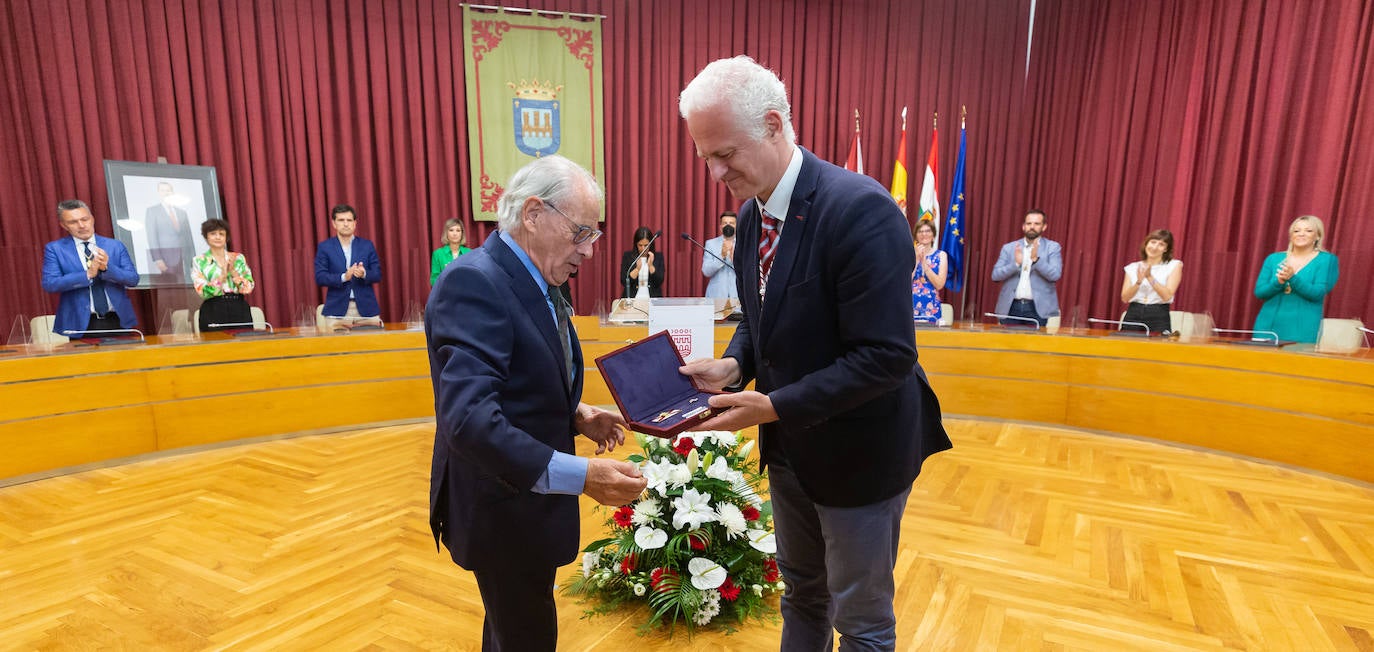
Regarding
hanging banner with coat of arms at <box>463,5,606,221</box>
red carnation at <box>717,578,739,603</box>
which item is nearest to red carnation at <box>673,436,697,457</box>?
red carnation at <box>717,578,739,603</box>

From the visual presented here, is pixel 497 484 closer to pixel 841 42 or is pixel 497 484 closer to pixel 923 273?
pixel 923 273

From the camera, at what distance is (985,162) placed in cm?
719

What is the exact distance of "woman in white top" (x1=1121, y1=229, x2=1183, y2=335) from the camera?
4.30 m

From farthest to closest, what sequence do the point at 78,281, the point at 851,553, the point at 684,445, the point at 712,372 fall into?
the point at 78,281
the point at 684,445
the point at 712,372
the point at 851,553

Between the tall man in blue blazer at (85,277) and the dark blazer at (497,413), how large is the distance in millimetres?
4267

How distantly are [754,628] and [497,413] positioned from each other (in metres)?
1.56

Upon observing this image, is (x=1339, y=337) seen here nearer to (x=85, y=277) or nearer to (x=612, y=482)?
(x=612, y=482)

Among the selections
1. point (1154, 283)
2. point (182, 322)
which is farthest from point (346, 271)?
point (1154, 283)

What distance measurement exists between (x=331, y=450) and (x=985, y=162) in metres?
7.24

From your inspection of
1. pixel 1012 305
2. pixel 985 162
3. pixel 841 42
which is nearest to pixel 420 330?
pixel 1012 305

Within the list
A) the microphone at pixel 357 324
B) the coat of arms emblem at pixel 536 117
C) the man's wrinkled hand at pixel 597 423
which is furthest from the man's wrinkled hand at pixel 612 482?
the coat of arms emblem at pixel 536 117

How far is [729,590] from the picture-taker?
7.09ft

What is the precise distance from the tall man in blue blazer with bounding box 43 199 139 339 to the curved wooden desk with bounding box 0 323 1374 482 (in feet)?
2.08

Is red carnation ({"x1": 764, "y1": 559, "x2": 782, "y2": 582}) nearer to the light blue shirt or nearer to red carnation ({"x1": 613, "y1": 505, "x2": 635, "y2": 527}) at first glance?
red carnation ({"x1": 613, "y1": 505, "x2": 635, "y2": 527})
